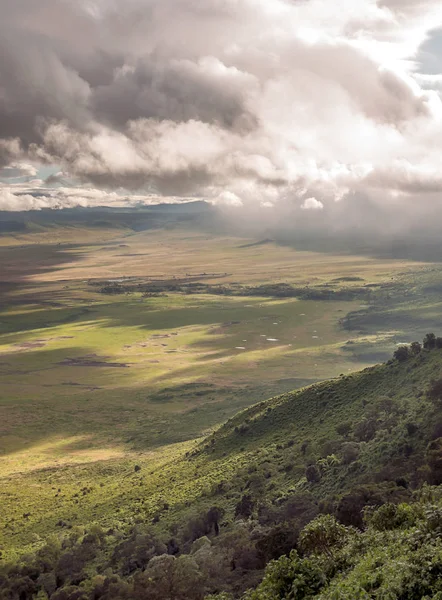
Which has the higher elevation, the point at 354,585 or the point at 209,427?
the point at 354,585

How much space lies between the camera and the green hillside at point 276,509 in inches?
1490

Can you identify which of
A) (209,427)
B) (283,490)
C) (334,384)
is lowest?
(209,427)

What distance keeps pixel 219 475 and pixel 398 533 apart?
5594 centimetres

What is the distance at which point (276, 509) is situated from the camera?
7162 centimetres

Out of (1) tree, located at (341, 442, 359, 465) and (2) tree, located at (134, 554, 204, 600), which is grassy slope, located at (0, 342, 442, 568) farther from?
(2) tree, located at (134, 554, 204, 600)

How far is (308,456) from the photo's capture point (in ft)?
282

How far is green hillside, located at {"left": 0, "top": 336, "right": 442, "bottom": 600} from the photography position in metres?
37.8

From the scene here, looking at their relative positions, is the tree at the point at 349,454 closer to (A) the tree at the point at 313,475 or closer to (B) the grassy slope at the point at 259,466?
(B) the grassy slope at the point at 259,466


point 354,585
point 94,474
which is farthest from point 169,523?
point 354,585

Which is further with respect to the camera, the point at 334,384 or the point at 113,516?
the point at 334,384

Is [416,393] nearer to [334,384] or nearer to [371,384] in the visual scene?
[371,384]

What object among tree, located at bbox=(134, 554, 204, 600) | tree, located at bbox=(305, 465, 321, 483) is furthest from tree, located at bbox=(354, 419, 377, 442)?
tree, located at bbox=(134, 554, 204, 600)

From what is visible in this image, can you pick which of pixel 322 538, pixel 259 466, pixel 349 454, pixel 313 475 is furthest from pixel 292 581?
pixel 259 466

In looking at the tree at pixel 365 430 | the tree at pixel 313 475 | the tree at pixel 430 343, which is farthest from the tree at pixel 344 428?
the tree at pixel 430 343
